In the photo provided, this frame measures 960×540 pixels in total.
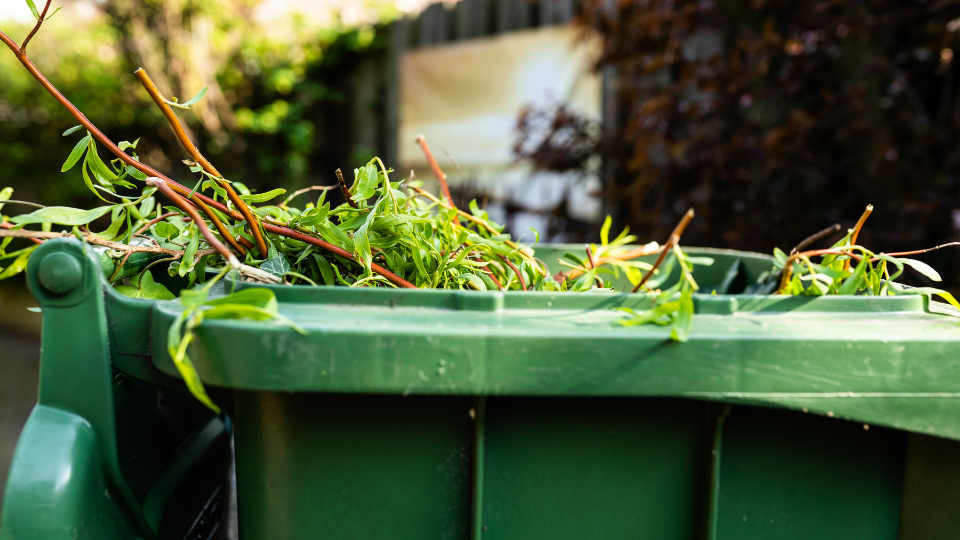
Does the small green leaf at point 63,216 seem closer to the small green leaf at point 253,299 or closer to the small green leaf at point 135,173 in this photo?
the small green leaf at point 135,173

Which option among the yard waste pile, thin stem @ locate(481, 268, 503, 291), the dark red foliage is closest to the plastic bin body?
the yard waste pile

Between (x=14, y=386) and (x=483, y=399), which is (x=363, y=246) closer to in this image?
(x=483, y=399)

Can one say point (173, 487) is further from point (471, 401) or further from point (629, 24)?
point (629, 24)

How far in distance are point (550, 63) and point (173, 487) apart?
4.22 metres

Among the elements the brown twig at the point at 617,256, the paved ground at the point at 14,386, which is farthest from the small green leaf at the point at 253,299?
the paved ground at the point at 14,386

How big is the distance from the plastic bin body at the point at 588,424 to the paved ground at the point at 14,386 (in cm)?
269

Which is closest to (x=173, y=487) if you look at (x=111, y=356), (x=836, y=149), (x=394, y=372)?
(x=111, y=356)

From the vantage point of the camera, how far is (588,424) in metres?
0.91

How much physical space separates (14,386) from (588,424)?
5.00 m

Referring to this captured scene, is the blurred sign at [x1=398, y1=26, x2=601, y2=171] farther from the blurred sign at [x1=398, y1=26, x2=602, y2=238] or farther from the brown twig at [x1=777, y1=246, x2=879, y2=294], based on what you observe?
the brown twig at [x1=777, y1=246, x2=879, y2=294]

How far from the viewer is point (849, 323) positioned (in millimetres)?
918

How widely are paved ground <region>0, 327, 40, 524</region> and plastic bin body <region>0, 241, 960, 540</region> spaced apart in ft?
8.82

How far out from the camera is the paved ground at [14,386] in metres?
3.54

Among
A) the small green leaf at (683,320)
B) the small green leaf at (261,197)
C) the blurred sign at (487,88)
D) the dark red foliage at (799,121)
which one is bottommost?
the small green leaf at (683,320)
